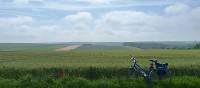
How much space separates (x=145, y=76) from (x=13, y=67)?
7772 mm

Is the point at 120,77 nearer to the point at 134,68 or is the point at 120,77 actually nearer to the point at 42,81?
the point at 134,68

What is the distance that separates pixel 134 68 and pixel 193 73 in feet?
13.8

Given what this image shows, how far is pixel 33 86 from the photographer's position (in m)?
20.0

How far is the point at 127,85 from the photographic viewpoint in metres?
20.2

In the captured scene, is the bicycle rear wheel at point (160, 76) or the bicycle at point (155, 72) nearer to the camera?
the bicycle at point (155, 72)

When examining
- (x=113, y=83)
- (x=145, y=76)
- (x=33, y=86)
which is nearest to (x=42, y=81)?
(x=33, y=86)

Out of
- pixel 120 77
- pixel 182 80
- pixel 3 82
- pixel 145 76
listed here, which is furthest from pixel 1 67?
pixel 182 80

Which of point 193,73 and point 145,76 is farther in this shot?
point 193,73

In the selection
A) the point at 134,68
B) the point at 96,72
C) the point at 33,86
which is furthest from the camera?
the point at 96,72

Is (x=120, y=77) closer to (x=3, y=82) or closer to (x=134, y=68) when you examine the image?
(x=134, y=68)

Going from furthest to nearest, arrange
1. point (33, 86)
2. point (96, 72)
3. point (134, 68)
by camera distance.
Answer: point (96, 72) → point (134, 68) → point (33, 86)

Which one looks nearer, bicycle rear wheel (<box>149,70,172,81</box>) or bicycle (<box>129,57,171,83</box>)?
bicycle (<box>129,57,171,83</box>)

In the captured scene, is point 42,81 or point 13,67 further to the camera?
point 13,67

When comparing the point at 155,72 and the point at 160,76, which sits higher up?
the point at 155,72
